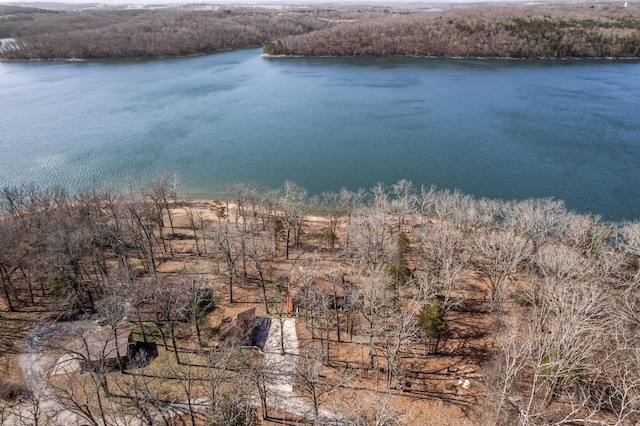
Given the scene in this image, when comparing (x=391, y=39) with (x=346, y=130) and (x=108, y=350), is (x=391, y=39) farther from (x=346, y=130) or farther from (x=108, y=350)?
(x=108, y=350)

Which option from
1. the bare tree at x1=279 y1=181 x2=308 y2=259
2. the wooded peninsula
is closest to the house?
the bare tree at x1=279 y1=181 x2=308 y2=259

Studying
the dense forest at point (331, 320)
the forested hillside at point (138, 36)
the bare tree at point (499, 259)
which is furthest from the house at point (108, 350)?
the forested hillside at point (138, 36)

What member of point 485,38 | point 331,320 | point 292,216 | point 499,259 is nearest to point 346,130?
point 292,216

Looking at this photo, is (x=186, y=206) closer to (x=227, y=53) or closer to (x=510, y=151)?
(x=510, y=151)

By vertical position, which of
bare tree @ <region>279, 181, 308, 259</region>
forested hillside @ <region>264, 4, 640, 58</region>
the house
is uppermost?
forested hillside @ <region>264, 4, 640, 58</region>

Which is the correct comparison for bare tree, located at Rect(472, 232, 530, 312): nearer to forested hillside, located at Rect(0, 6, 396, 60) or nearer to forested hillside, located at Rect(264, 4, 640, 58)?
forested hillside, located at Rect(264, 4, 640, 58)

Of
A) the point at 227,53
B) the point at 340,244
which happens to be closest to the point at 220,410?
the point at 340,244
